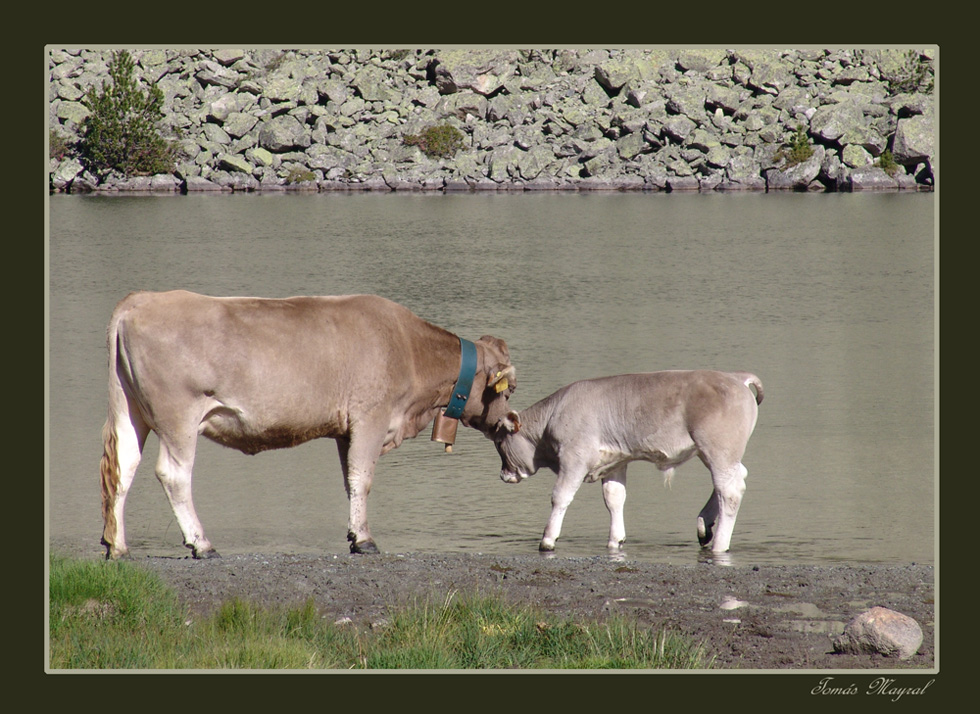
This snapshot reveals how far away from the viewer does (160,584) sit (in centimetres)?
820

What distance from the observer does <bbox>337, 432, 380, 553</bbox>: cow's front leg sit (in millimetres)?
10055

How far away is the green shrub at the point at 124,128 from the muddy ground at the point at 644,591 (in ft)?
43.7

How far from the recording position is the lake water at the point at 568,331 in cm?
1169

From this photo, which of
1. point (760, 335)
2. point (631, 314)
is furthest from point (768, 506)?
point (631, 314)

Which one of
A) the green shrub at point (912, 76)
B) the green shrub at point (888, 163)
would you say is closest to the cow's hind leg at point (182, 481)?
the green shrub at point (912, 76)

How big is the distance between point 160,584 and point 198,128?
22.3 m

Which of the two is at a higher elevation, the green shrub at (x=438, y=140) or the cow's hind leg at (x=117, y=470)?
the green shrub at (x=438, y=140)

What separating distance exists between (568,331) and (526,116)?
6672 mm

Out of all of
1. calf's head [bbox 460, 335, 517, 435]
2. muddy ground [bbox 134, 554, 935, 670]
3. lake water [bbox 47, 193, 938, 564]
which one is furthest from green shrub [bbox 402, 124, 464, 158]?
muddy ground [bbox 134, 554, 935, 670]

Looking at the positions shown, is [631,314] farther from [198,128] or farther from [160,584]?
[160,584]

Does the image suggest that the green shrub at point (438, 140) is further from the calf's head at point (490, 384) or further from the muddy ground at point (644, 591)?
the muddy ground at point (644, 591)

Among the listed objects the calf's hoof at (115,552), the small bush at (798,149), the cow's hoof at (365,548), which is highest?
the small bush at (798,149)

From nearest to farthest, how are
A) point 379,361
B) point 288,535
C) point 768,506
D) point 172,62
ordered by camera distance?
point 379,361 < point 288,535 < point 768,506 < point 172,62

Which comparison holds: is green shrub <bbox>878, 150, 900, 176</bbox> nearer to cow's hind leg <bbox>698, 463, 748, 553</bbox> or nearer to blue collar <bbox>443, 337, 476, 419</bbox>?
cow's hind leg <bbox>698, 463, 748, 553</bbox>
